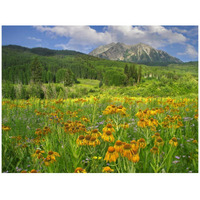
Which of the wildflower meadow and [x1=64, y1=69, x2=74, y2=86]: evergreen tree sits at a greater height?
[x1=64, y1=69, x2=74, y2=86]: evergreen tree

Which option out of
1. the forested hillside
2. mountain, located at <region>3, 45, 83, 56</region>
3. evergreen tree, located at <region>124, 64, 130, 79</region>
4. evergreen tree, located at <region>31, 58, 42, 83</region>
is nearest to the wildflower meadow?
the forested hillside

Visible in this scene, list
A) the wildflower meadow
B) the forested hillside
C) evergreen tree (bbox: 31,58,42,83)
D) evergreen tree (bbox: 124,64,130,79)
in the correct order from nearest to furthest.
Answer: the wildflower meadow → the forested hillside → evergreen tree (bbox: 31,58,42,83) → evergreen tree (bbox: 124,64,130,79)

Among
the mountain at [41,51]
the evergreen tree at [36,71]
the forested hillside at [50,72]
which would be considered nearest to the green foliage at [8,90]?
the forested hillside at [50,72]

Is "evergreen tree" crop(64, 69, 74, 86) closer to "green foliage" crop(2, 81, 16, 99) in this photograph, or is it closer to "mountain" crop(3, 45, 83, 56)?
"mountain" crop(3, 45, 83, 56)

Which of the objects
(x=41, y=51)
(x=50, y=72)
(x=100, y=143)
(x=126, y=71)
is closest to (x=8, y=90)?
(x=50, y=72)

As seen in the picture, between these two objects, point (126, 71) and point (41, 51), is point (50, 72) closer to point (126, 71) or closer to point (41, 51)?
point (41, 51)

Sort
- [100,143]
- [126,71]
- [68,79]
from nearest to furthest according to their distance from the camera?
[100,143] < [68,79] < [126,71]

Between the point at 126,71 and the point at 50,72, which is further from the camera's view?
the point at 126,71

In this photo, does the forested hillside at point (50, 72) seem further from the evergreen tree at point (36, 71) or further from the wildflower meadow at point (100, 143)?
the wildflower meadow at point (100, 143)

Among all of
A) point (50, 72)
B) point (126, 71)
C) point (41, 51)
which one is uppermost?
point (126, 71)

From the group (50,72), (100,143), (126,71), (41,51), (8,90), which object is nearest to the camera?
(100,143)

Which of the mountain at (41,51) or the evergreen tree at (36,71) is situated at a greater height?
the mountain at (41,51)

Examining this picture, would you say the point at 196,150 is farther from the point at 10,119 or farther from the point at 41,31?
the point at 41,31
